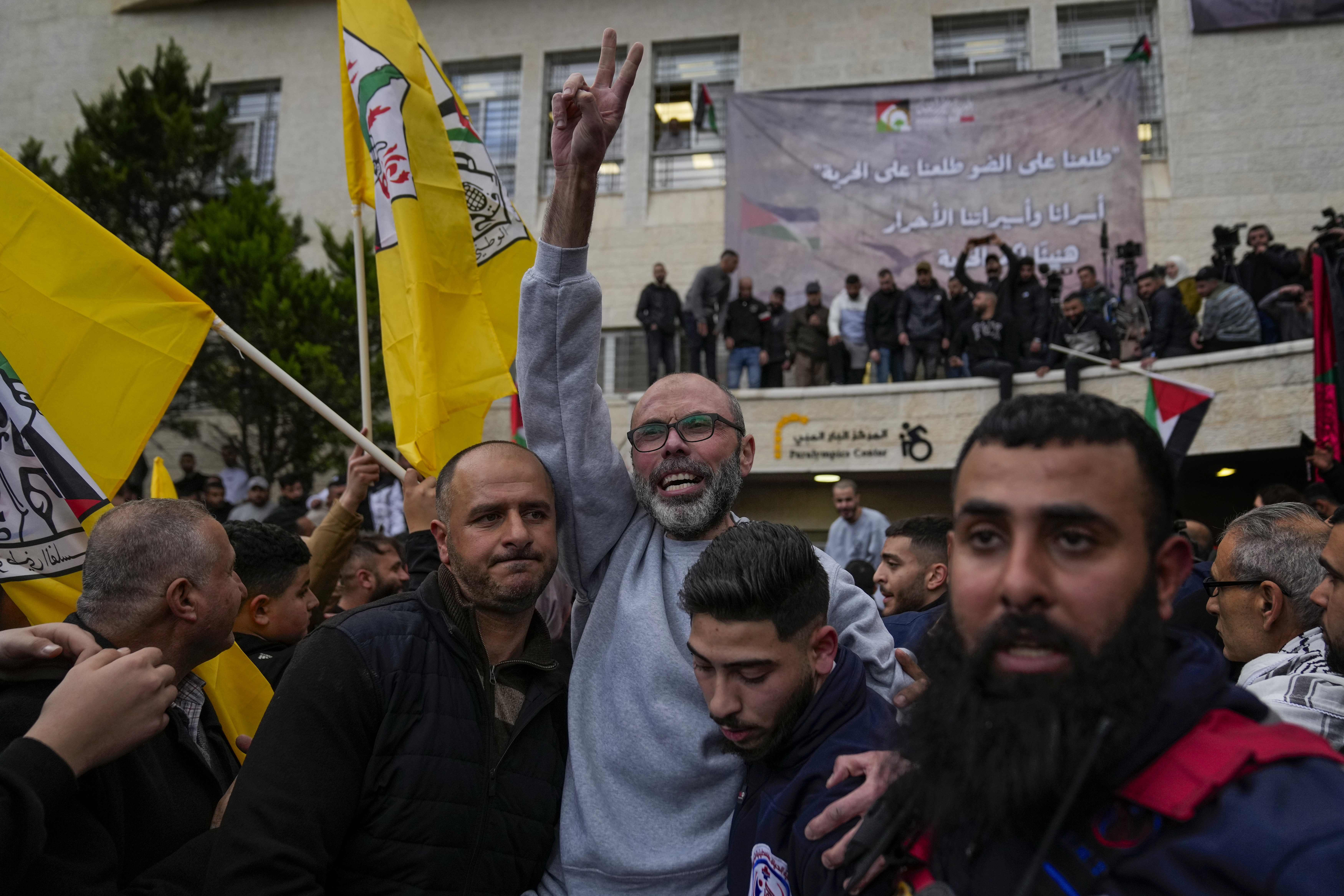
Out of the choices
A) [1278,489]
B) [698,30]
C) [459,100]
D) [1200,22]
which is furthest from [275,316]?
[1200,22]

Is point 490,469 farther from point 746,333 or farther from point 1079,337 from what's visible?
point 746,333

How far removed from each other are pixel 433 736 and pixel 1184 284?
514 inches

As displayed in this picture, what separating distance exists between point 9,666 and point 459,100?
3225 millimetres

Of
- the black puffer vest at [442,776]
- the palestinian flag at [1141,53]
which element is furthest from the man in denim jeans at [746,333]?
the black puffer vest at [442,776]

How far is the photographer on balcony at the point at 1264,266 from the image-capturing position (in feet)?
35.8

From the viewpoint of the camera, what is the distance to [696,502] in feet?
8.17

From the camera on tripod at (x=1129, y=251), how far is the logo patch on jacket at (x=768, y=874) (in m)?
12.4

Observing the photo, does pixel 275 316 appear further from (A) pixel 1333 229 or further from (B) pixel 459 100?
(A) pixel 1333 229

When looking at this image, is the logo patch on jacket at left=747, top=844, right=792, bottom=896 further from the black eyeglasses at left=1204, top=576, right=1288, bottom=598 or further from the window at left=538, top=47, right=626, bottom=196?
the window at left=538, top=47, right=626, bottom=196

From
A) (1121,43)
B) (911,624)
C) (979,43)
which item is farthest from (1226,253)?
(911,624)

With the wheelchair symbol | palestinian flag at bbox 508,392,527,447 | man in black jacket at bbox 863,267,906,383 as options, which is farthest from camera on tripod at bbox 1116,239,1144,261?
palestinian flag at bbox 508,392,527,447

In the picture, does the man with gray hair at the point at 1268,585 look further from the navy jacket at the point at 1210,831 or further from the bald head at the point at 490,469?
the bald head at the point at 490,469

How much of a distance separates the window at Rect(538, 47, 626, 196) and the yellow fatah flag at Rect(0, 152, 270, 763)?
14299 millimetres

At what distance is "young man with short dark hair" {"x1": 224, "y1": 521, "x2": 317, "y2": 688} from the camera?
3.60 m
